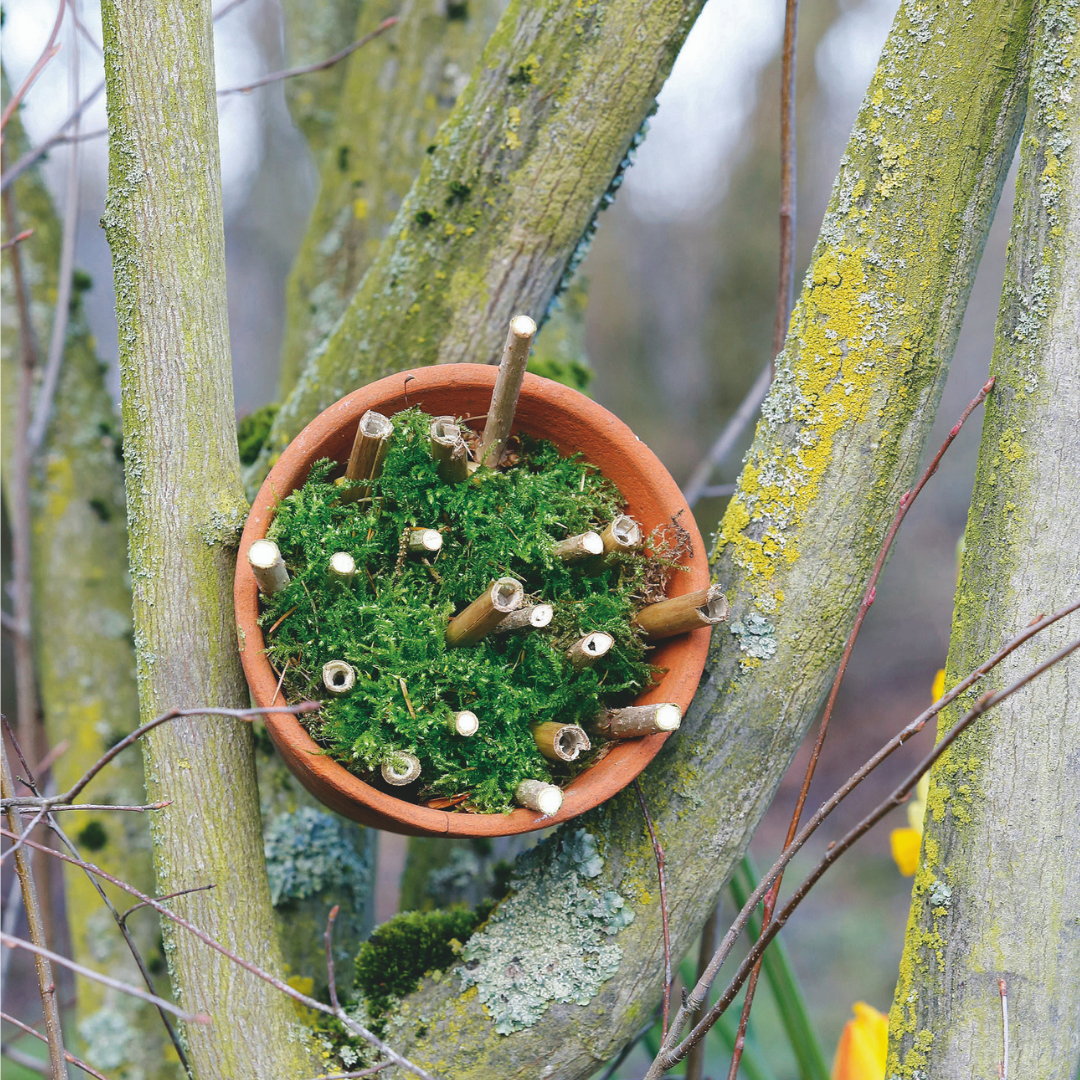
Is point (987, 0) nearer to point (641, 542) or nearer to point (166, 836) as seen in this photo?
point (641, 542)

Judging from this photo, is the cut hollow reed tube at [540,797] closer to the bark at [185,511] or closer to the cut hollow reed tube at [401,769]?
the cut hollow reed tube at [401,769]

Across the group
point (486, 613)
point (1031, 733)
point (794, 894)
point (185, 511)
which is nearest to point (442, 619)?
point (486, 613)

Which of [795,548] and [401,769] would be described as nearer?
[401,769]

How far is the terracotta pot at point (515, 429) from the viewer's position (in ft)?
2.55

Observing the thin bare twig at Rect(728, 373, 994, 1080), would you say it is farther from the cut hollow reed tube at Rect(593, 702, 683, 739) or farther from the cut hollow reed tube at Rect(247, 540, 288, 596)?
the cut hollow reed tube at Rect(247, 540, 288, 596)

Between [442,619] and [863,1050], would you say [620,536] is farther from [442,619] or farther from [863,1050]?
[863,1050]

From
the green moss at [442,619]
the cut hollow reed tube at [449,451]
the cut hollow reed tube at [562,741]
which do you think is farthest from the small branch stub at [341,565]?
the cut hollow reed tube at [562,741]

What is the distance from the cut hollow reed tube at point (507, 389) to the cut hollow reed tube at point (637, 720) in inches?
11.4

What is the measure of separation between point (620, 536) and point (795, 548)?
20 centimetres

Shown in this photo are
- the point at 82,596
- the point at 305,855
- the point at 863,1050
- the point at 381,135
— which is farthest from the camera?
the point at 381,135

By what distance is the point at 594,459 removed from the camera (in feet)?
3.08

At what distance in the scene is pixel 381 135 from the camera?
1.73 meters

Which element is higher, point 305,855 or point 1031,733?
point 1031,733

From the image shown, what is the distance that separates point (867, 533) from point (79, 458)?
143cm
